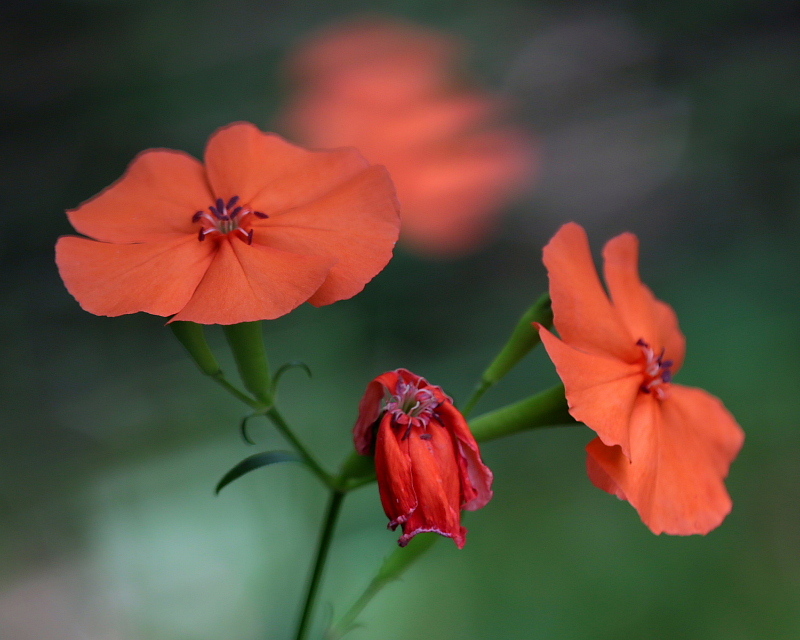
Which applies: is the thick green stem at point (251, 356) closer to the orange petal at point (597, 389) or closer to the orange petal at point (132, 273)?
the orange petal at point (132, 273)

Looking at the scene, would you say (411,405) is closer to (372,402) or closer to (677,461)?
(372,402)

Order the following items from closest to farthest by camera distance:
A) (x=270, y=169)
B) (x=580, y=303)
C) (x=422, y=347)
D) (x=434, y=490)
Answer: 1. (x=434, y=490)
2. (x=580, y=303)
3. (x=270, y=169)
4. (x=422, y=347)

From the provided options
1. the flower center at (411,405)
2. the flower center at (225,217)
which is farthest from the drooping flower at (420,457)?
the flower center at (225,217)

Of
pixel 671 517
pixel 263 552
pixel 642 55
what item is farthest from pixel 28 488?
pixel 642 55

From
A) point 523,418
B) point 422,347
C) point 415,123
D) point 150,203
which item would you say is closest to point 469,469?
point 523,418

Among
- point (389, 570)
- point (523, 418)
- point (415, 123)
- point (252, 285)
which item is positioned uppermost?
point (252, 285)

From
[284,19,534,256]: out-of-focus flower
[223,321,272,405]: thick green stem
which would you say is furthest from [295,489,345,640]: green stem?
[284,19,534,256]: out-of-focus flower

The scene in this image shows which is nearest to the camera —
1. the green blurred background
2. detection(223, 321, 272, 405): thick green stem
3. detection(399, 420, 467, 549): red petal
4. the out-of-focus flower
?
detection(399, 420, 467, 549): red petal

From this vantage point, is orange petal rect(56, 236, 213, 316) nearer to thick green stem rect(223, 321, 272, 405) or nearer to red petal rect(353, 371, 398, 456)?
thick green stem rect(223, 321, 272, 405)
